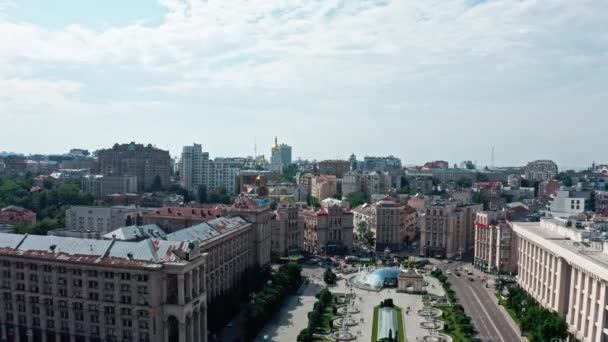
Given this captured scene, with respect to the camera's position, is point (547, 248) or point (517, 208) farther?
point (517, 208)

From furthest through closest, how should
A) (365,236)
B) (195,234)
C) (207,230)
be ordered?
(365,236) < (207,230) < (195,234)

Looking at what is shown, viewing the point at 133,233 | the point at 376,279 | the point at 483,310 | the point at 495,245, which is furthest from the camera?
the point at 495,245

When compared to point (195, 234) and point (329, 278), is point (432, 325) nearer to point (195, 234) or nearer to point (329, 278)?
point (329, 278)

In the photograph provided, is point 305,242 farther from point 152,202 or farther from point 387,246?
point 152,202

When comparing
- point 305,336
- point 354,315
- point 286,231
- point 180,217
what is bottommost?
point 354,315

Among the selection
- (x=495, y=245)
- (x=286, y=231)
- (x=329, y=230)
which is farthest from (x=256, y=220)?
(x=495, y=245)

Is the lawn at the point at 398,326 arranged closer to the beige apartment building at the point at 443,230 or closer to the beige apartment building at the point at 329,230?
the beige apartment building at the point at 329,230

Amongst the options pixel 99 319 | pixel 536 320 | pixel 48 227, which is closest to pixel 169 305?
pixel 99 319
